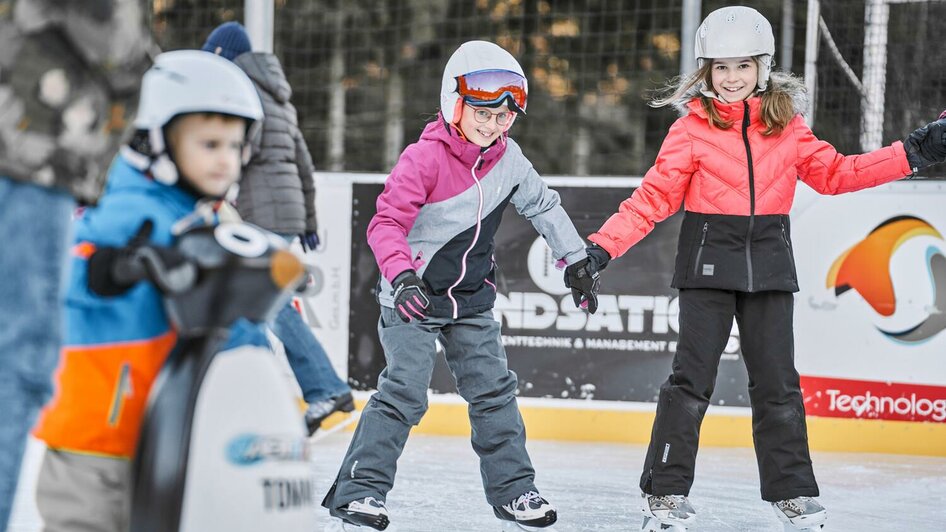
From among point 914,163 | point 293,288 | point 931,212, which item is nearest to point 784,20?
point 931,212

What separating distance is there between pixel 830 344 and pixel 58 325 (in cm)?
367

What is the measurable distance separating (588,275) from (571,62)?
3540 millimetres

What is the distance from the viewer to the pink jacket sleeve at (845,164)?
3.31 m

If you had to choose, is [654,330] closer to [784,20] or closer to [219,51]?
[784,20]

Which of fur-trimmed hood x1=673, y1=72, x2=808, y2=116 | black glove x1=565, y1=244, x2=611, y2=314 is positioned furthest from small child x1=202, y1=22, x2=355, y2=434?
fur-trimmed hood x1=673, y1=72, x2=808, y2=116

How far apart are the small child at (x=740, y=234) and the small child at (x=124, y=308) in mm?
1525

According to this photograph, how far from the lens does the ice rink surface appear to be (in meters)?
3.57

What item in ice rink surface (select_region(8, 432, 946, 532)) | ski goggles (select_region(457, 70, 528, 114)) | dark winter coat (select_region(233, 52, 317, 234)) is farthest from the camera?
dark winter coat (select_region(233, 52, 317, 234))

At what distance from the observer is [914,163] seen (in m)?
3.30

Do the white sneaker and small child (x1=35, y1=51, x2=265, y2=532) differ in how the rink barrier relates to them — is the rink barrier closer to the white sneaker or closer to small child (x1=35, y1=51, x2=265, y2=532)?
the white sneaker

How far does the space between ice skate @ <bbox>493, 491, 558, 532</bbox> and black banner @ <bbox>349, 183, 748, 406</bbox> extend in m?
1.86

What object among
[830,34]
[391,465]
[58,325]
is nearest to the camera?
[58,325]

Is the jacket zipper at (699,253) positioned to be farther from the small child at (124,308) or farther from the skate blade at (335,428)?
the skate blade at (335,428)

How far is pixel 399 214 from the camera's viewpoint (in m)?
3.14
